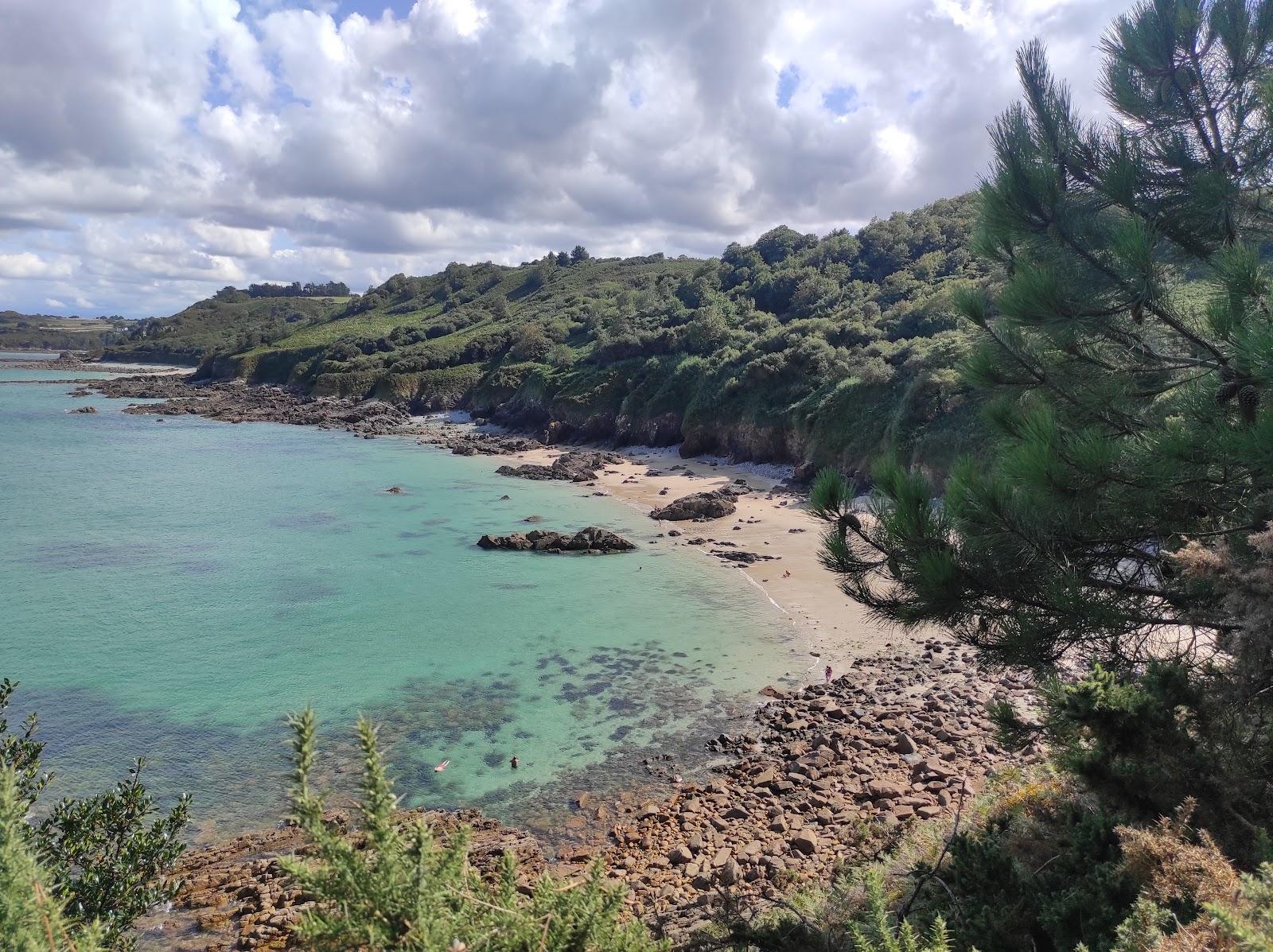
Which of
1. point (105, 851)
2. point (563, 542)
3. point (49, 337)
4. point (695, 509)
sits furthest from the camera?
point (49, 337)

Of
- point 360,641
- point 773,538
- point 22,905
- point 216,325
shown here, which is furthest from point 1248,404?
point 216,325

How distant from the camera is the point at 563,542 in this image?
2700 cm

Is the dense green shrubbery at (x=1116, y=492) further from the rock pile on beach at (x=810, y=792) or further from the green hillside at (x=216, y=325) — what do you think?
the green hillside at (x=216, y=325)

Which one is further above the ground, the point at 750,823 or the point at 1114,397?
the point at 1114,397

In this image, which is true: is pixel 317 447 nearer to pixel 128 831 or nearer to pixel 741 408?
pixel 741 408

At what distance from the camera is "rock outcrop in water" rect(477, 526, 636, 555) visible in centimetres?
2662

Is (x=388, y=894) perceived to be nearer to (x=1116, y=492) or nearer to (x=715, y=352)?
(x=1116, y=492)

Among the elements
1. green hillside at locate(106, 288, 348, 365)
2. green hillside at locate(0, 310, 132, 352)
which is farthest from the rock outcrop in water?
green hillside at locate(0, 310, 132, 352)

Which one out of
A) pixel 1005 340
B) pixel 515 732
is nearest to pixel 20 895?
pixel 1005 340

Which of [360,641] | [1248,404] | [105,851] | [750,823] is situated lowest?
[360,641]

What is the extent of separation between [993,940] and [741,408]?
40.7m

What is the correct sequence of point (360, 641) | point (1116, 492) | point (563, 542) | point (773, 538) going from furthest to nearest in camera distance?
1. point (773, 538)
2. point (563, 542)
3. point (360, 641)
4. point (1116, 492)

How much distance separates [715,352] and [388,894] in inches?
2010

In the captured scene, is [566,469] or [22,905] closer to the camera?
[22,905]
